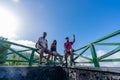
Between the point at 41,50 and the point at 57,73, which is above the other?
the point at 41,50

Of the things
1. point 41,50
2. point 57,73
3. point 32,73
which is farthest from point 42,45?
point 32,73

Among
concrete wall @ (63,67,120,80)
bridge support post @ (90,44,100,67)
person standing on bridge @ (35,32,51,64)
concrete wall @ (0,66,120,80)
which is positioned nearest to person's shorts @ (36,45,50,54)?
person standing on bridge @ (35,32,51,64)

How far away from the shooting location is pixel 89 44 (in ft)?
14.1

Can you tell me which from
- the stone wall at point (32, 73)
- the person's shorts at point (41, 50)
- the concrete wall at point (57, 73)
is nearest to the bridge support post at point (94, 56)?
the concrete wall at point (57, 73)

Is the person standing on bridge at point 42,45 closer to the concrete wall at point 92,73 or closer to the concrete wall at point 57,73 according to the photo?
the concrete wall at point 57,73

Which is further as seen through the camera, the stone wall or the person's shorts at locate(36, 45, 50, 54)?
the person's shorts at locate(36, 45, 50, 54)

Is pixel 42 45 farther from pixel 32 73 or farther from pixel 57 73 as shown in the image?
pixel 32 73

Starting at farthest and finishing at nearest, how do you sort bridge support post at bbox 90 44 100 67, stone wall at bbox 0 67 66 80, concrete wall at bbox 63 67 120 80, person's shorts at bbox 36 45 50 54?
person's shorts at bbox 36 45 50 54 < bridge support post at bbox 90 44 100 67 < stone wall at bbox 0 67 66 80 < concrete wall at bbox 63 67 120 80

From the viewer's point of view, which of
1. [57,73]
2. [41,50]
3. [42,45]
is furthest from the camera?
[42,45]

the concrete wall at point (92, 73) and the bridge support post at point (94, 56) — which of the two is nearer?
the concrete wall at point (92, 73)

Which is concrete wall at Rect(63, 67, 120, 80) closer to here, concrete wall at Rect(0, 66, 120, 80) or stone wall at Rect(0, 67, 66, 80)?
concrete wall at Rect(0, 66, 120, 80)

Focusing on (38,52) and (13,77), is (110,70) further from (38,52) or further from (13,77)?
(38,52)

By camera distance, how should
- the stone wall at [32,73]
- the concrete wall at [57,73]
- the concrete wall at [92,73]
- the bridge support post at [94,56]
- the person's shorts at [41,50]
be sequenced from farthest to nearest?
the person's shorts at [41,50], the bridge support post at [94,56], the stone wall at [32,73], the concrete wall at [57,73], the concrete wall at [92,73]

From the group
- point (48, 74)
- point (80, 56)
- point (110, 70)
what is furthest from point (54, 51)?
point (110, 70)
